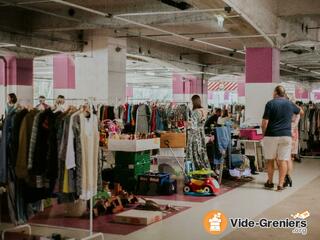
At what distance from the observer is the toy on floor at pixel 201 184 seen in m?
8.17

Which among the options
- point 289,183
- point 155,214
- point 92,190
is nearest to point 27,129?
point 92,190

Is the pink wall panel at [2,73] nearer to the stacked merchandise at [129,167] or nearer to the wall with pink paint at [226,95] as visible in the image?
the stacked merchandise at [129,167]

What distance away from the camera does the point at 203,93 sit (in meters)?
23.8

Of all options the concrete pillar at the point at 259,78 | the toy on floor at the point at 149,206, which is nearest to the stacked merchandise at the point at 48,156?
the toy on floor at the point at 149,206

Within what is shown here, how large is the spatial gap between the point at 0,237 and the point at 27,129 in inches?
49.1

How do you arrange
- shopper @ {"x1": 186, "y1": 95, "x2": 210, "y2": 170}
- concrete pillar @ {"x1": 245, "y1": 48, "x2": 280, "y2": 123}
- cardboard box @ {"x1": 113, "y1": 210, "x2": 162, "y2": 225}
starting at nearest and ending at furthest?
1. cardboard box @ {"x1": 113, "y1": 210, "x2": 162, "y2": 225}
2. shopper @ {"x1": 186, "y1": 95, "x2": 210, "y2": 170}
3. concrete pillar @ {"x1": 245, "y1": 48, "x2": 280, "y2": 123}

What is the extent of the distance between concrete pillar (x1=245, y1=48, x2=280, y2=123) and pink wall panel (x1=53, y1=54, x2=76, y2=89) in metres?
6.74

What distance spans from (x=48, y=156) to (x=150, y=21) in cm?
663

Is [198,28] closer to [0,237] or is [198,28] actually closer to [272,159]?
[272,159]

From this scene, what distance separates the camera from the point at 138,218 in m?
6.24

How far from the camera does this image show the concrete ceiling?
9.38 m

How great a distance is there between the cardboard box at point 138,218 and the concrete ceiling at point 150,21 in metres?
3.21

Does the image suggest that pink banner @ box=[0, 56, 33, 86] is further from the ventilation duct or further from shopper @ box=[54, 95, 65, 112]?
shopper @ box=[54, 95, 65, 112]

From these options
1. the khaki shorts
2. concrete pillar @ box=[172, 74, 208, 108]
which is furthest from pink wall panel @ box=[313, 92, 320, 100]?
the khaki shorts
